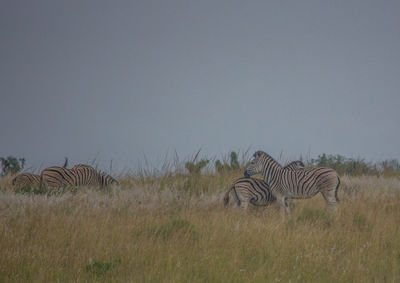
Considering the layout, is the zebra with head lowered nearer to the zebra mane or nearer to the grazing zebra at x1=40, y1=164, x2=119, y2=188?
the zebra mane

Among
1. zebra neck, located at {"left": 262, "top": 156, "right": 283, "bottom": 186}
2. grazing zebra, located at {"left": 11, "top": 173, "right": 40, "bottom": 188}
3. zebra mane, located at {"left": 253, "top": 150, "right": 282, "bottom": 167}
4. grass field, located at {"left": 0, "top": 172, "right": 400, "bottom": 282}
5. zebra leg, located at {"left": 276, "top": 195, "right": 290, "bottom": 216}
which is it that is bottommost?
grass field, located at {"left": 0, "top": 172, "right": 400, "bottom": 282}

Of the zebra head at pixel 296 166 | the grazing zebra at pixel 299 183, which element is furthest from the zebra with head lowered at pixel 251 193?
the zebra head at pixel 296 166

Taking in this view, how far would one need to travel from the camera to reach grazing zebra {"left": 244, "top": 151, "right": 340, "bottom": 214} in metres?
9.30

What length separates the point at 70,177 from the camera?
11422 mm

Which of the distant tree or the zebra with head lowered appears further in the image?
the distant tree

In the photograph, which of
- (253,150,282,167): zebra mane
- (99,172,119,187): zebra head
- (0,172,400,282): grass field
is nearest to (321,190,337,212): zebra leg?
(0,172,400,282): grass field

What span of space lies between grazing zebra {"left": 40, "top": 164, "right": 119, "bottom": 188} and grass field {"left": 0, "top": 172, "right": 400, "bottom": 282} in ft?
5.24

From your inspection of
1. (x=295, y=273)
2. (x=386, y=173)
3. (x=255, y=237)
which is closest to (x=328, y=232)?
(x=255, y=237)

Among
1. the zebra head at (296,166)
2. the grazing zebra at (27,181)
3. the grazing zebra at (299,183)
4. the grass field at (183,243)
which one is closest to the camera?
the grass field at (183,243)

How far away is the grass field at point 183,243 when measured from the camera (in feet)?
17.7

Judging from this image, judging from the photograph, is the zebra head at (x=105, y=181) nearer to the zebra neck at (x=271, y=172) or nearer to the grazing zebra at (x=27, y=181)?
the grazing zebra at (x=27, y=181)

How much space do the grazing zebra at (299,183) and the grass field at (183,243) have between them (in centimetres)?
44

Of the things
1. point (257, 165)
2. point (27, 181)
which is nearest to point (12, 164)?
point (27, 181)

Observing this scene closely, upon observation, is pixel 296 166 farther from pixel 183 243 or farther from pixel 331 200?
pixel 183 243
